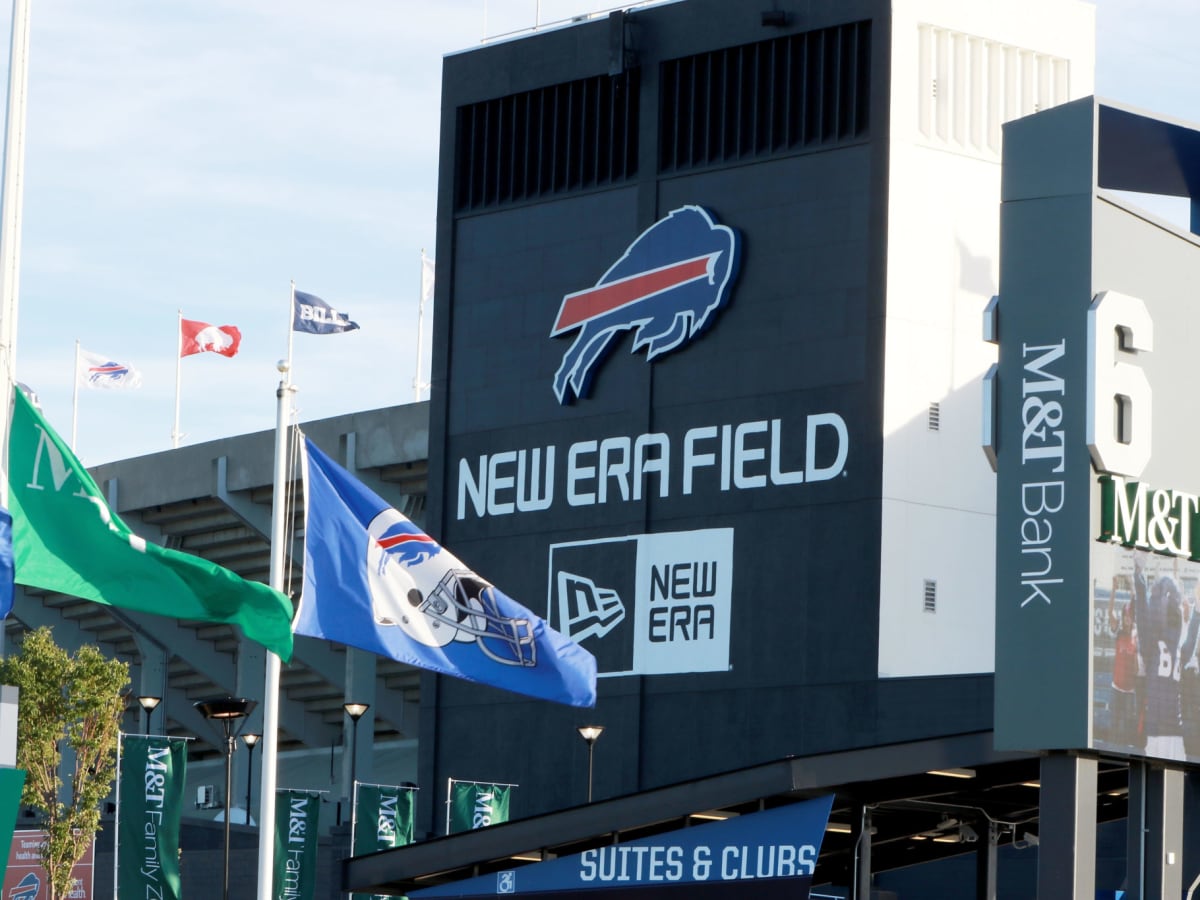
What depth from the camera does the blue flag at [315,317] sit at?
5625 cm

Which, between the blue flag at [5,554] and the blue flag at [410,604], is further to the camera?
the blue flag at [410,604]

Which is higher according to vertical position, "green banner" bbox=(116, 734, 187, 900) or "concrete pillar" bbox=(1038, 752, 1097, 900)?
"concrete pillar" bbox=(1038, 752, 1097, 900)

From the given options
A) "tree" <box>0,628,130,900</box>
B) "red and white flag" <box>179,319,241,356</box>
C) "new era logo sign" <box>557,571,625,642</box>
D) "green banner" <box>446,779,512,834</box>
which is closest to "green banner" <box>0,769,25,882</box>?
"green banner" <box>446,779,512,834</box>

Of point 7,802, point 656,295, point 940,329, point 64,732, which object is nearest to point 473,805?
point 64,732

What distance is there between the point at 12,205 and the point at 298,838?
21882 mm

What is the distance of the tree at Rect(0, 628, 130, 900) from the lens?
44.6 m

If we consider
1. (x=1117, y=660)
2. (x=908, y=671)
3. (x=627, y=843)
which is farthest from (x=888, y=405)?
(x=1117, y=660)

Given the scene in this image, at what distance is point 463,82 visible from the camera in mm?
49906

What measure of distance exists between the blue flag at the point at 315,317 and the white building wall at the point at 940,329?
17.5 meters

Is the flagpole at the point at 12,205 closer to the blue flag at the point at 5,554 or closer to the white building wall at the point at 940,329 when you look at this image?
the blue flag at the point at 5,554

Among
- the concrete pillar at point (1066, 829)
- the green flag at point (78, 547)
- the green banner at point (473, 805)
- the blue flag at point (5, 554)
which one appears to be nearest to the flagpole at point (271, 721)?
the green flag at point (78, 547)

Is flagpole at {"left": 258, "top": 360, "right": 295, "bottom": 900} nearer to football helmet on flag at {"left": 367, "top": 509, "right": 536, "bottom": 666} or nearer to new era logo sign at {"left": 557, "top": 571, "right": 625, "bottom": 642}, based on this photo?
football helmet on flag at {"left": 367, "top": 509, "right": 536, "bottom": 666}

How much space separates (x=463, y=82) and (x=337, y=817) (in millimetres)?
19452

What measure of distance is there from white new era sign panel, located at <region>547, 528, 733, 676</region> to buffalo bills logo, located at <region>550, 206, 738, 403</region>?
3365 millimetres
